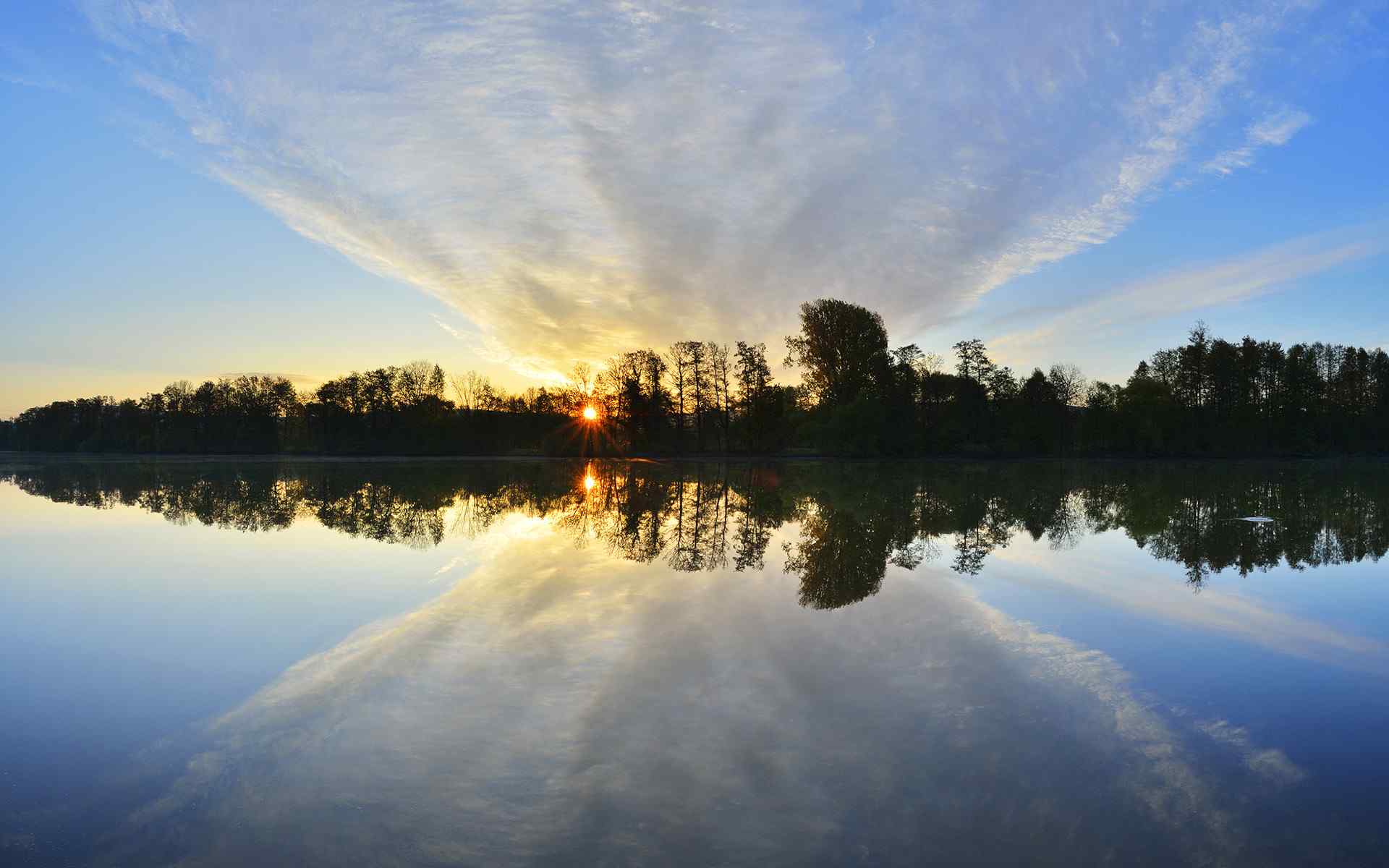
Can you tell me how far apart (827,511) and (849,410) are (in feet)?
143

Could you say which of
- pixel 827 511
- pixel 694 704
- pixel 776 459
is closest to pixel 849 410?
pixel 776 459

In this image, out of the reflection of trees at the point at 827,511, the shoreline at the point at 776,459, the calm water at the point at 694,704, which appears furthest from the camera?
the shoreline at the point at 776,459

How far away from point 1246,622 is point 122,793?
11427mm

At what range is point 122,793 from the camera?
15.6 feet

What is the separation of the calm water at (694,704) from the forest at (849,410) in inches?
2163

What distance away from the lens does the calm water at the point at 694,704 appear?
13.9 ft

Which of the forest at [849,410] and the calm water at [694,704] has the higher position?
the forest at [849,410]

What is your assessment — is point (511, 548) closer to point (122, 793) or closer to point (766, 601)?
point (766, 601)

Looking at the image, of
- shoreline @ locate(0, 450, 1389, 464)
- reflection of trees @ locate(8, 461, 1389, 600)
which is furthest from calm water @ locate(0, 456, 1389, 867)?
shoreline @ locate(0, 450, 1389, 464)

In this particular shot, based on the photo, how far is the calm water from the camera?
4.25 meters

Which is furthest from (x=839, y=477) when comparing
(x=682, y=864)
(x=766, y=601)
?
(x=682, y=864)

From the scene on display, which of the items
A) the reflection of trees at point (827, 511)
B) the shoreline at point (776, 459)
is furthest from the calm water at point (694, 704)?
the shoreline at point (776, 459)

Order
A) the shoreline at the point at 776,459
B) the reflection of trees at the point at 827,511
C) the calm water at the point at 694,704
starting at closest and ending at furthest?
1. the calm water at the point at 694,704
2. the reflection of trees at the point at 827,511
3. the shoreline at the point at 776,459

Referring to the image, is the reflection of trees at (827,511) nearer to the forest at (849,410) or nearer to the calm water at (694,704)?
the calm water at (694,704)
